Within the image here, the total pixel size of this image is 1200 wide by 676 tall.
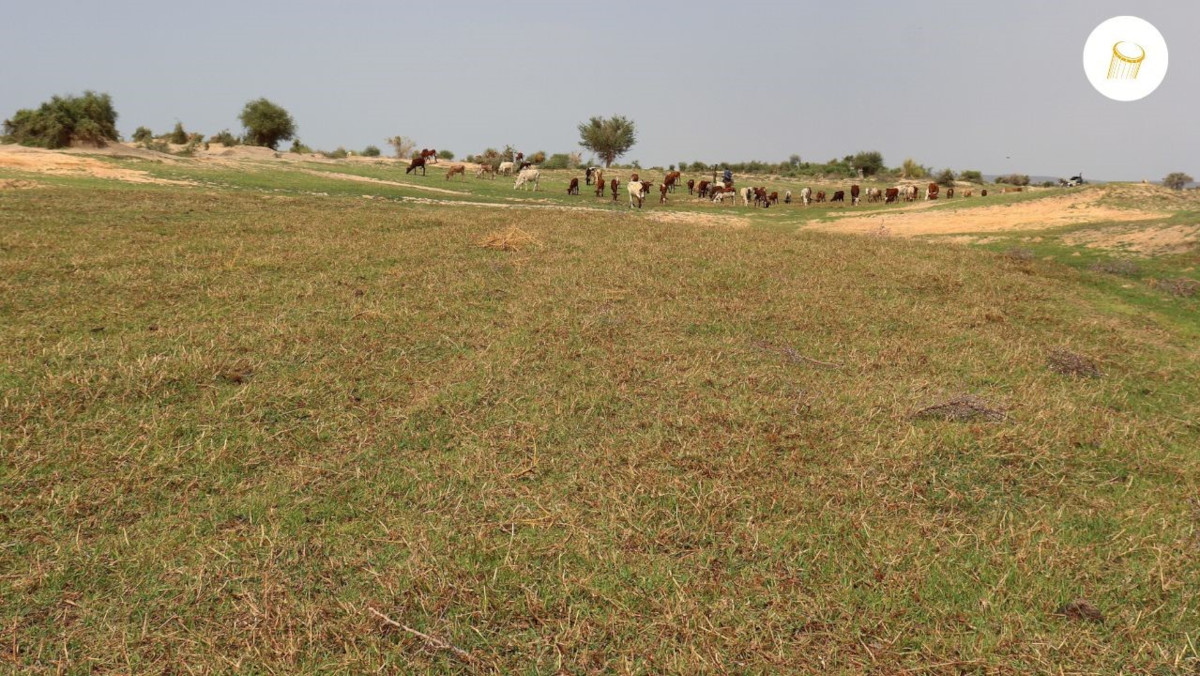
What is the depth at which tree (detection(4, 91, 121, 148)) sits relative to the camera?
40875 millimetres

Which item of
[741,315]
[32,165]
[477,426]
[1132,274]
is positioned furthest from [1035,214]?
[32,165]

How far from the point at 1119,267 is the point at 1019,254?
2.28m

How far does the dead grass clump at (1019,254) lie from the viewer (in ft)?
51.6

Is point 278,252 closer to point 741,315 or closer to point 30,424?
A: point 30,424

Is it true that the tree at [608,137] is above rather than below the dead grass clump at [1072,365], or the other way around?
above

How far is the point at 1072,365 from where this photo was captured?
26.3 ft

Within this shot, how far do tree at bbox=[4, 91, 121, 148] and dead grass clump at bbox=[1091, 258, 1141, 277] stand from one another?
5658 centimetres

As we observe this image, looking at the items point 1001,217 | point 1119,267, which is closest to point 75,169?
point 1119,267

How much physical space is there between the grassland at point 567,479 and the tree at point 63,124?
4219 cm

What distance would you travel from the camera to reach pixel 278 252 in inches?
449

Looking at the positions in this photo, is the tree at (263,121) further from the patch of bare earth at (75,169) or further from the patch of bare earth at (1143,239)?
the patch of bare earth at (1143,239)

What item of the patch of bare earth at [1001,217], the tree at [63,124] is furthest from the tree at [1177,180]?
the tree at [63,124]

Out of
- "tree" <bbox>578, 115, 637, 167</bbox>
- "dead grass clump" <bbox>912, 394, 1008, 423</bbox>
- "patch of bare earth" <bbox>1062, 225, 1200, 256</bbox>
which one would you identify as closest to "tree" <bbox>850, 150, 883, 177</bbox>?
"tree" <bbox>578, 115, 637, 167</bbox>

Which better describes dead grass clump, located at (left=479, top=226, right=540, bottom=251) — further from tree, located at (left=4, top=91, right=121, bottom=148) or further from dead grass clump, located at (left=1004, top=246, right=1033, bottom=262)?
tree, located at (left=4, top=91, right=121, bottom=148)
